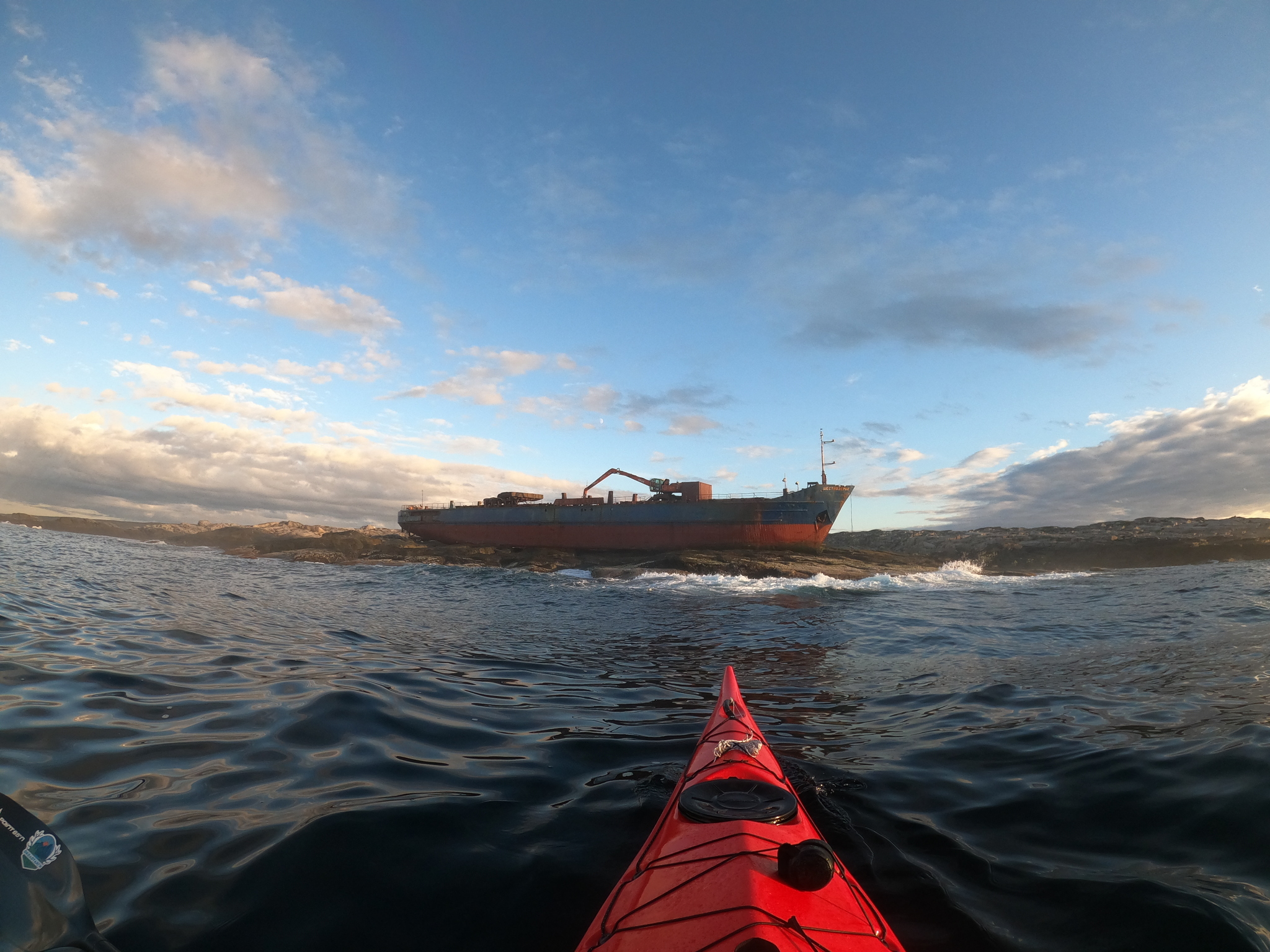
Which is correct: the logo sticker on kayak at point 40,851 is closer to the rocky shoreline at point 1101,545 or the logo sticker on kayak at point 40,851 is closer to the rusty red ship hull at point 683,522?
the rusty red ship hull at point 683,522

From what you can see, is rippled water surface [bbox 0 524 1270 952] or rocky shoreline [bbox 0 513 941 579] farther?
rocky shoreline [bbox 0 513 941 579]

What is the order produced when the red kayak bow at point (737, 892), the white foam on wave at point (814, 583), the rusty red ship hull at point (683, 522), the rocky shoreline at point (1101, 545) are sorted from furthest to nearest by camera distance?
the rocky shoreline at point (1101, 545)
the rusty red ship hull at point (683, 522)
the white foam on wave at point (814, 583)
the red kayak bow at point (737, 892)

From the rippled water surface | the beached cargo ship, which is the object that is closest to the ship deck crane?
the beached cargo ship

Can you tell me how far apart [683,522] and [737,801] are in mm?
32168

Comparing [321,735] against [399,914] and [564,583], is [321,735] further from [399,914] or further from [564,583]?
[564,583]

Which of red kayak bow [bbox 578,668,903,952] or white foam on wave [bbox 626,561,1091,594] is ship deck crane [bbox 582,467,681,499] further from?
red kayak bow [bbox 578,668,903,952]

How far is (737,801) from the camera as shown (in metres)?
2.81

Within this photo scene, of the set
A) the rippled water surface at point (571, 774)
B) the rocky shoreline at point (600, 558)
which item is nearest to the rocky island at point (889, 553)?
the rocky shoreline at point (600, 558)

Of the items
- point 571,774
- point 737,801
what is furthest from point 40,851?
point 571,774

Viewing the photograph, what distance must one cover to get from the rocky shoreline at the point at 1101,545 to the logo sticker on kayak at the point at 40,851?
4122 cm

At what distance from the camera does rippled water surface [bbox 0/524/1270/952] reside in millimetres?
2621

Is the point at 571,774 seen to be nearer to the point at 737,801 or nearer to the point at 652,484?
the point at 737,801

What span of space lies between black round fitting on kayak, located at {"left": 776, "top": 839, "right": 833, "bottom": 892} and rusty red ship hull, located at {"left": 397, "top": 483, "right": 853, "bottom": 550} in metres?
32.3

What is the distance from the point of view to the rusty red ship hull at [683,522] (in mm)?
34125
